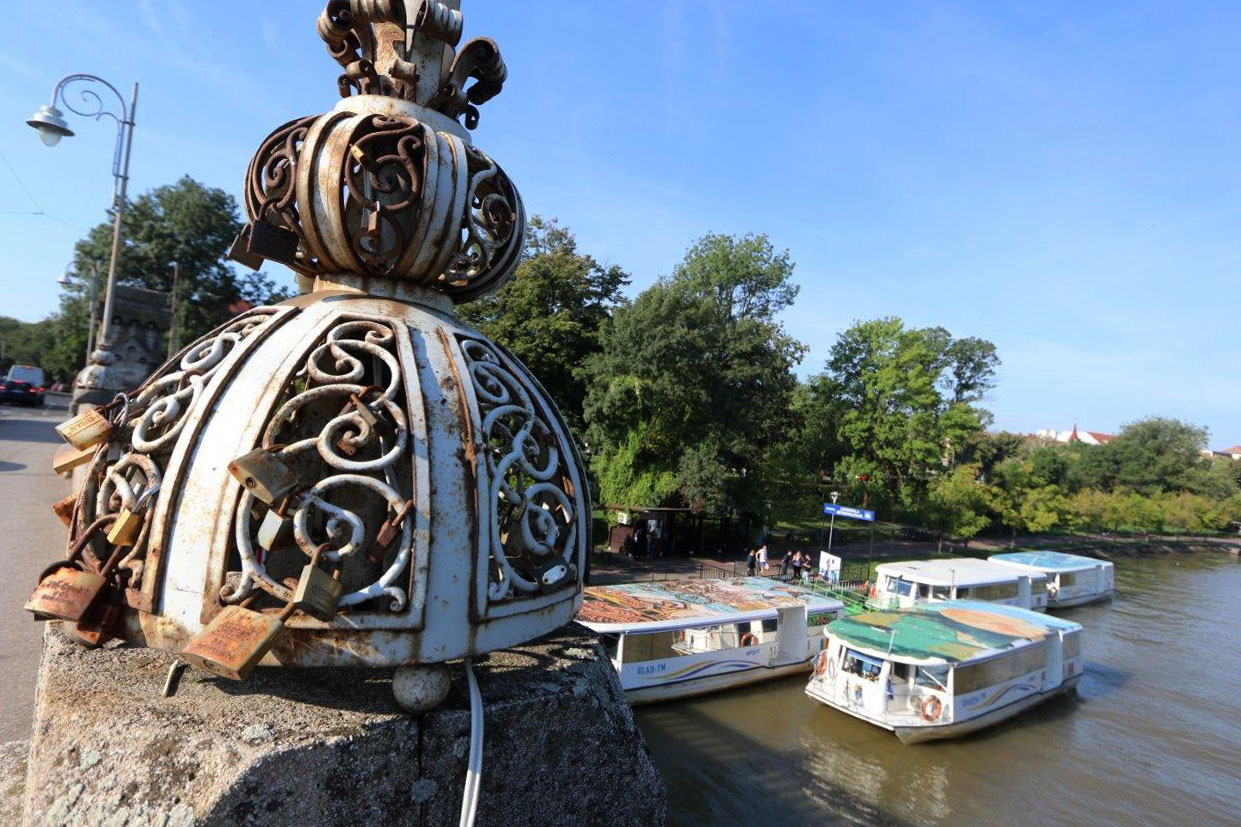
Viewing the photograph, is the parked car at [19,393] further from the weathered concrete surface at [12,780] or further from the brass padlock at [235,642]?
A: the brass padlock at [235,642]

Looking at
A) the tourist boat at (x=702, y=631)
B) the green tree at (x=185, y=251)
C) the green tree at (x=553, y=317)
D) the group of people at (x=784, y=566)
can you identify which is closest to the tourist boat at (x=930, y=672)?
the tourist boat at (x=702, y=631)

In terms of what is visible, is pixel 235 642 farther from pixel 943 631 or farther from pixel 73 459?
pixel 943 631

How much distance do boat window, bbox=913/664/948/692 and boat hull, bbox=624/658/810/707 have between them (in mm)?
2737

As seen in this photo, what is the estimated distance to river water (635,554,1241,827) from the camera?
11070 millimetres

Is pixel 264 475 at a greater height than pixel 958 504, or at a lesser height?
greater

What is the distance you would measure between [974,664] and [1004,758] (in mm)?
1788

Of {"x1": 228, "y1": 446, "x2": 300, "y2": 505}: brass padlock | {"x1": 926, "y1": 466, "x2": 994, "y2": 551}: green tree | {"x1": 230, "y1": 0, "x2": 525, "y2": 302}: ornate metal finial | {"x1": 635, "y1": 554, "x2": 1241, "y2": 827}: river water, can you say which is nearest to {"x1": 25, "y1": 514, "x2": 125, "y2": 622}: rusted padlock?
{"x1": 228, "y1": 446, "x2": 300, "y2": 505}: brass padlock

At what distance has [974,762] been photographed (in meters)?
13.1

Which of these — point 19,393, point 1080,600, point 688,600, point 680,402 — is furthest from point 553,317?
point 19,393

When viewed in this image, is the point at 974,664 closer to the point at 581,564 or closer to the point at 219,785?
the point at 581,564

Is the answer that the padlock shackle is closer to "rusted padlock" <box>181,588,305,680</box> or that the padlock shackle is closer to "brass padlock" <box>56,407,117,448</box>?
"brass padlock" <box>56,407,117,448</box>

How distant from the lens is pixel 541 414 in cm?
297

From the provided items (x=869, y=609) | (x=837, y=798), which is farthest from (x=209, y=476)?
(x=869, y=609)

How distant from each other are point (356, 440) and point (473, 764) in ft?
3.64
